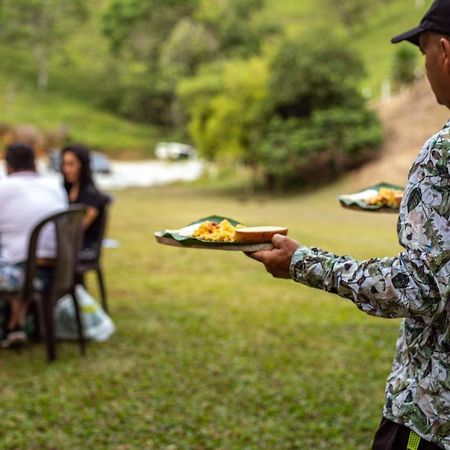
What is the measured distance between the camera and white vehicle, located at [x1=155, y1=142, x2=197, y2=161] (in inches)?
1585

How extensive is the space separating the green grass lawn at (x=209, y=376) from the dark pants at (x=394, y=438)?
1749 mm

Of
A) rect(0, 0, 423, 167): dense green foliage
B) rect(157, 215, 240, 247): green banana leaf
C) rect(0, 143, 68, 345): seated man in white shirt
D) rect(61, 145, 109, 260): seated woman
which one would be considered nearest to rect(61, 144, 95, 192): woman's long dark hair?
rect(61, 145, 109, 260): seated woman

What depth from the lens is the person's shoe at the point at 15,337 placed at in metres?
4.81

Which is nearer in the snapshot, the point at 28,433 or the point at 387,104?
the point at 28,433

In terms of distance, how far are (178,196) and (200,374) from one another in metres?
22.8

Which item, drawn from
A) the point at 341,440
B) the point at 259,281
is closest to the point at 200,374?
the point at 341,440

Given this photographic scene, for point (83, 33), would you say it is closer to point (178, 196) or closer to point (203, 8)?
point (203, 8)

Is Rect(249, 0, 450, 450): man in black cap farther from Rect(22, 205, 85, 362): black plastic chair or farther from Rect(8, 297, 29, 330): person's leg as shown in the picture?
Rect(8, 297, 29, 330): person's leg

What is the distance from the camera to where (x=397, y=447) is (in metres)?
1.75

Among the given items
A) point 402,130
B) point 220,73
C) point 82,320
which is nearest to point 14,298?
point 82,320

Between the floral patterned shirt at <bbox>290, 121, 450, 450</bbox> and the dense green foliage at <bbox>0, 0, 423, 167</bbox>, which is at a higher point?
the dense green foliage at <bbox>0, 0, 423, 167</bbox>

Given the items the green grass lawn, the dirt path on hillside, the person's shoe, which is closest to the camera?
the green grass lawn

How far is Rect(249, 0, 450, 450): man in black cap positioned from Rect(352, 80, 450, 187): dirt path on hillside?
2326cm

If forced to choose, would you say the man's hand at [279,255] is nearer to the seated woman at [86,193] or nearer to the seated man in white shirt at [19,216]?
the seated man in white shirt at [19,216]
